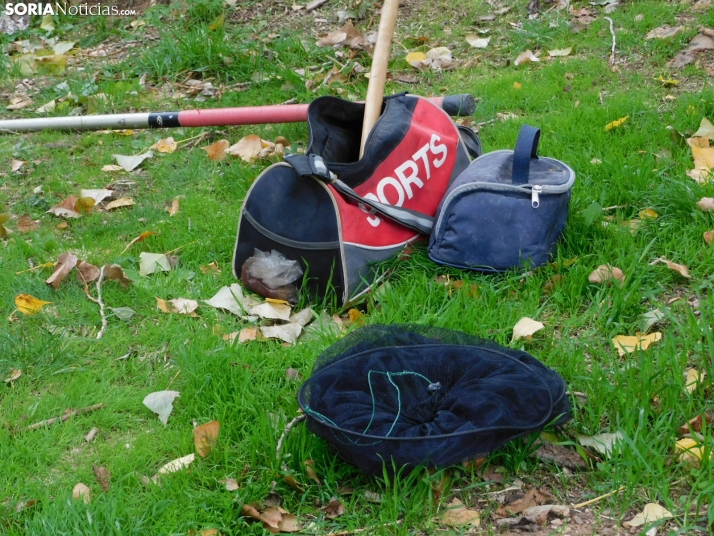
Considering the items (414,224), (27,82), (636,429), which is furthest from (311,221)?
(27,82)

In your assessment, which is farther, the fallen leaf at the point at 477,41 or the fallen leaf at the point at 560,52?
the fallen leaf at the point at 477,41

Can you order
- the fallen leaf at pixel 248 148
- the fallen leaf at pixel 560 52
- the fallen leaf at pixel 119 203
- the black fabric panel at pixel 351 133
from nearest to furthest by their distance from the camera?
the black fabric panel at pixel 351 133, the fallen leaf at pixel 119 203, the fallen leaf at pixel 248 148, the fallen leaf at pixel 560 52

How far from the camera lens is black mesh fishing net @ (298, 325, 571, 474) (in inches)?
74.4

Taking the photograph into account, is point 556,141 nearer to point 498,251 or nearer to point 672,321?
point 498,251

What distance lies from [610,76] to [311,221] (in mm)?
2024

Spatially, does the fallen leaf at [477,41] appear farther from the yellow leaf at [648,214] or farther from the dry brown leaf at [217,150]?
the yellow leaf at [648,214]

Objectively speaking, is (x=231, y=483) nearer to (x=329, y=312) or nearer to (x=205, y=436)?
(x=205, y=436)

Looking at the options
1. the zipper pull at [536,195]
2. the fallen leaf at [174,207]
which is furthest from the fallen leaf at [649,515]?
the fallen leaf at [174,207]

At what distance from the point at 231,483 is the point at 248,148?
2120 mm

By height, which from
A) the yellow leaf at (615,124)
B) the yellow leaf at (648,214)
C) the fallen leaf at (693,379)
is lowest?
the fallen leaf at (693,379)

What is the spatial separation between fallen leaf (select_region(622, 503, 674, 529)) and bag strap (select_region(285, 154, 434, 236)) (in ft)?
4.40

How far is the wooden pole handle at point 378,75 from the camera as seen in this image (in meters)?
3.04

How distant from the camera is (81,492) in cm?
200

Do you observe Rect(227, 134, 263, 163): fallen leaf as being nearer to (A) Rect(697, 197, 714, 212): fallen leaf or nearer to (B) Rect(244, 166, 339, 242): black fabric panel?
(B) Rect(244, 166, 339, 242): black fabric panel
